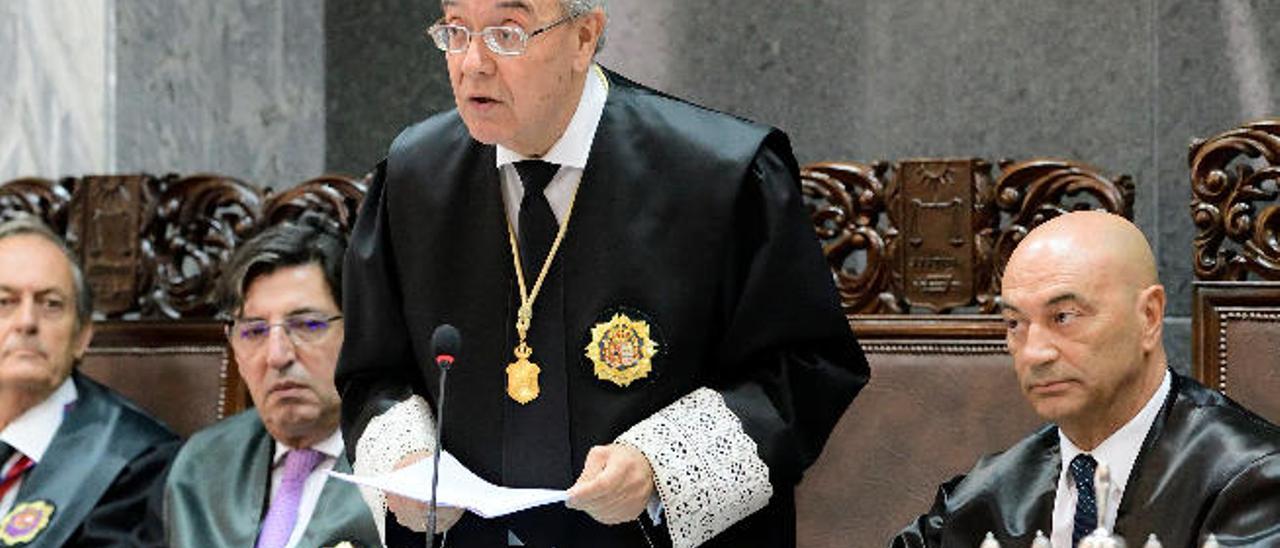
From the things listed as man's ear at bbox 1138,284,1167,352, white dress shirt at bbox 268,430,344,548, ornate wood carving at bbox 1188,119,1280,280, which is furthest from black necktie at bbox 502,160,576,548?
ornate wood carving at bbox 1188,119,1280,280

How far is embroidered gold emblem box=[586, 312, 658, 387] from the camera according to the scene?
3699 millimetres

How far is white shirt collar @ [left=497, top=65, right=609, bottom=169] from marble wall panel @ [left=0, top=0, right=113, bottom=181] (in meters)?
3.10

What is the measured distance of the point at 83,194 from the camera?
612 cm

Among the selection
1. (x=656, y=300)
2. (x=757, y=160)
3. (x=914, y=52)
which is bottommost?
(x=656, y=300)

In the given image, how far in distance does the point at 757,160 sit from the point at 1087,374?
27.9 inches

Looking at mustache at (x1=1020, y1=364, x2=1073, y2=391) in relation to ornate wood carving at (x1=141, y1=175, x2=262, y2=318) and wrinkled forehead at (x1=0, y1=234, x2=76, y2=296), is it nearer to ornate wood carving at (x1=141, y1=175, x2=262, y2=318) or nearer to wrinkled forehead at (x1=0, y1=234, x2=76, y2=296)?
ornate wood carving at (x1=141, y1=175, x2=262, y2=318)

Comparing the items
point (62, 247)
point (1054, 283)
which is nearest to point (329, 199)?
point (62, 247)

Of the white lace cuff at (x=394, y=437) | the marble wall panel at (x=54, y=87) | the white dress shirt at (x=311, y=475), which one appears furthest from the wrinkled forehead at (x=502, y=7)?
the marble wall panel at (x=54, y=87)

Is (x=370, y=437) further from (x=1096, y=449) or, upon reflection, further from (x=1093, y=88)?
(x=1093, y=88)

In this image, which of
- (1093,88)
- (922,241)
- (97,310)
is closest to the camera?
(922,241)

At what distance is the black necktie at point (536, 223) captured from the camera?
3.81 m

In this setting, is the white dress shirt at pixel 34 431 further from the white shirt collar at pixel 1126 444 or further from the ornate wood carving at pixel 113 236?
the white shirt collar at pixel 1126 444

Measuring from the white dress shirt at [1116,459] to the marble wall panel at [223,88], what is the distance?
11.1 feet

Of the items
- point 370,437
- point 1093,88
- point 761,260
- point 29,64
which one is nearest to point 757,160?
point 761,260
